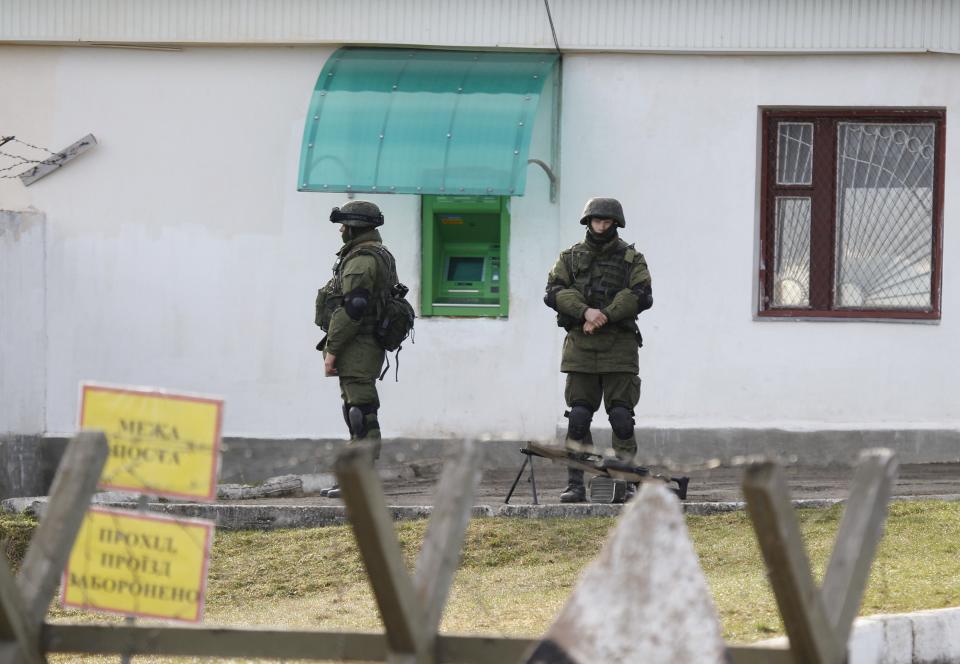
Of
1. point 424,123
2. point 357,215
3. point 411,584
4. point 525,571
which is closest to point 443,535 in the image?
point 411,584

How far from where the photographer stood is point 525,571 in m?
8.66

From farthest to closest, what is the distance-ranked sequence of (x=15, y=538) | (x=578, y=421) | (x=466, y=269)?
(x=466, y=269) → (x=578, y=421) → (x=15, y=538)

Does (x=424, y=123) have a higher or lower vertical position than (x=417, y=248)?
higher

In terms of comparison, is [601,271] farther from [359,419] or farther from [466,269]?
A: [466,269]

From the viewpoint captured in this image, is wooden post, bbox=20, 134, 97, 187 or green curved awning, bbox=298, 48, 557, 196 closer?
green curved awning, bbox=298, 48, 557, 196

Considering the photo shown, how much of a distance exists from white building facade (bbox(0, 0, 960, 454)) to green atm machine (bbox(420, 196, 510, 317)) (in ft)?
0.34

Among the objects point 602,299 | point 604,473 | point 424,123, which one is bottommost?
point 604,473

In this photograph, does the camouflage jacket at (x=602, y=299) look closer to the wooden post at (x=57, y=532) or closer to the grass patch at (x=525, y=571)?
the grass patch at (x=525, y=571)

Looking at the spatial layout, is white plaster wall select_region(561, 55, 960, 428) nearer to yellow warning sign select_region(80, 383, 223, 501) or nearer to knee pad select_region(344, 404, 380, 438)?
knee pad select_region(344, 404, 380, 438)

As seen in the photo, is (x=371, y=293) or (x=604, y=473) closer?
(x=604, y=473)

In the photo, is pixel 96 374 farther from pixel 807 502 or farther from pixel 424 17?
pixel 807 502

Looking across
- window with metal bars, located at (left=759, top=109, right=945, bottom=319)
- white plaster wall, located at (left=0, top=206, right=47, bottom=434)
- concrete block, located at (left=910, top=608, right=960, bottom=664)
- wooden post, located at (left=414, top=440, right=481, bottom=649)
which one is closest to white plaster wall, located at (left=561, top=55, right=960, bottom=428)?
window with metal bars, located at (left=759, top=109, right=945, bottom=319)

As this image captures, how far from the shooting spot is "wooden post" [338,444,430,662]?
3834mm

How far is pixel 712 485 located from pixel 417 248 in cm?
320
